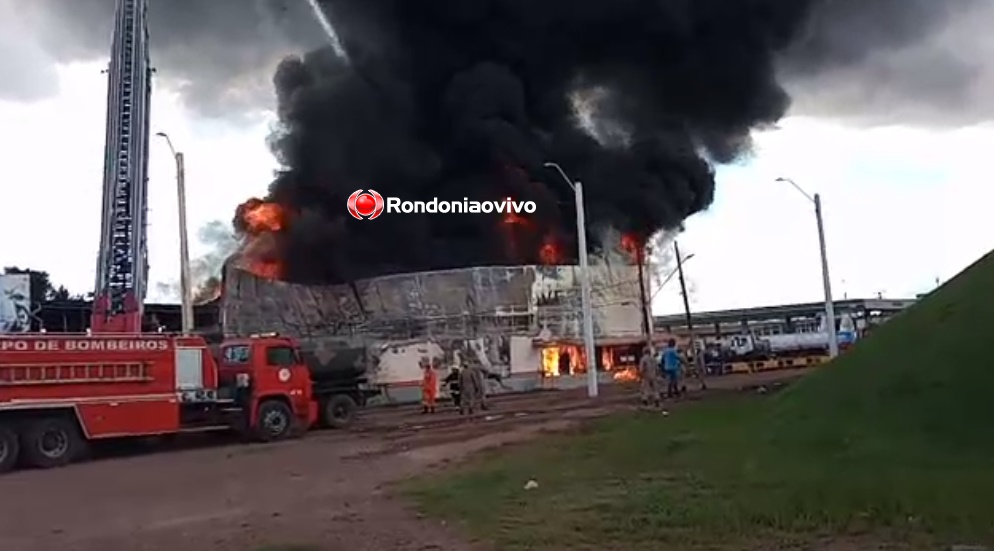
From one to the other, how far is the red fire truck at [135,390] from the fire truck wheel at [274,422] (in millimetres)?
24

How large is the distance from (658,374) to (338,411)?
963cm

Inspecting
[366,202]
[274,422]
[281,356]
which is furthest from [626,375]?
[274,422]

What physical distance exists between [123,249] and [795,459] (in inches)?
1098

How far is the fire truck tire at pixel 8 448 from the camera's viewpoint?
22.2m

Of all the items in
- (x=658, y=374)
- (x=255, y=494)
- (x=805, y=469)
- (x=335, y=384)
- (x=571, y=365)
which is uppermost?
(x=571, y=365)

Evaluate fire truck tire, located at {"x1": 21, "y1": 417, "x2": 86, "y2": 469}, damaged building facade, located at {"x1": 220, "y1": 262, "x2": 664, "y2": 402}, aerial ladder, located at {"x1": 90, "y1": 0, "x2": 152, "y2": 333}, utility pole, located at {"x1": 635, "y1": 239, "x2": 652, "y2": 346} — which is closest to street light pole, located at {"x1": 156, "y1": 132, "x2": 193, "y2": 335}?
aerial ladder, located at {"x1": 90, "y1": 0, "x2": 152, "y2": 333}

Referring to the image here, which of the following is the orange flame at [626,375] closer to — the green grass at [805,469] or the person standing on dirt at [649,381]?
the person standing on dirt at [649,381]

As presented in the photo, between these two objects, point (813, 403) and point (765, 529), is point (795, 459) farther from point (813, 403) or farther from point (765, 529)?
point (765, 529)

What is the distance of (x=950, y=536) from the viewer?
10.2m

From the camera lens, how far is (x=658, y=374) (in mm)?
33844

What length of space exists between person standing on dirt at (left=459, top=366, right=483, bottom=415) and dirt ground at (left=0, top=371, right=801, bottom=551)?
1.49m

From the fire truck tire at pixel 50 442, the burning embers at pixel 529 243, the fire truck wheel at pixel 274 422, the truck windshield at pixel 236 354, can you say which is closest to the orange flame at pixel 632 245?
the burning embers at pixel 529 243

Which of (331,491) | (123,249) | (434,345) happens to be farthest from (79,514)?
(434,345)

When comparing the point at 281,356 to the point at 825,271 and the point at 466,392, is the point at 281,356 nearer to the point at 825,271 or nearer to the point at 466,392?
the point at 466,392
